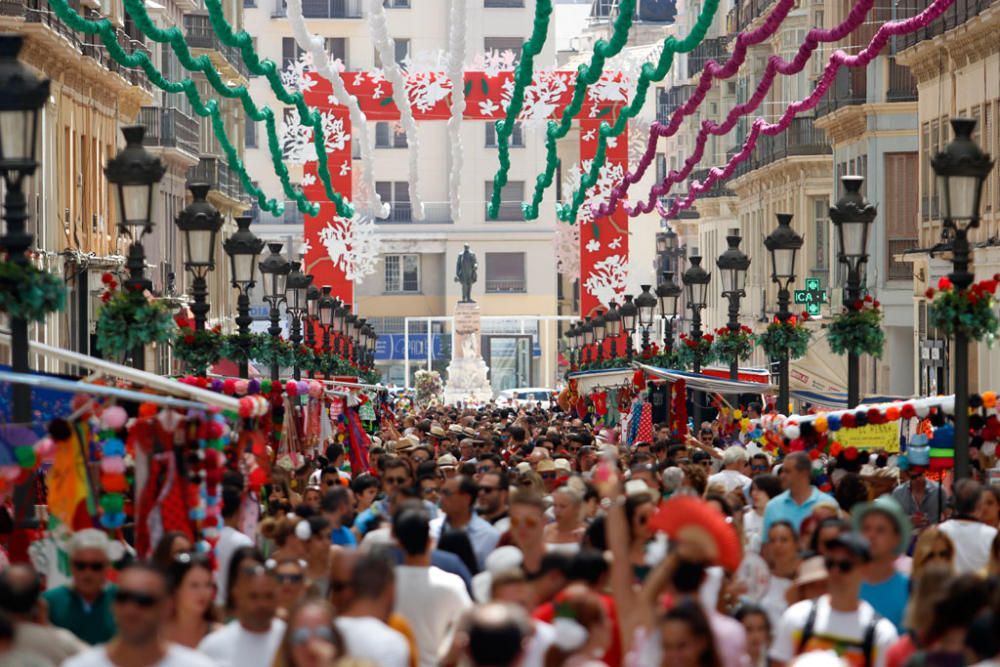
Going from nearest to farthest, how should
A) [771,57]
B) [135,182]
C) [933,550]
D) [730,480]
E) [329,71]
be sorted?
[933,550], [730,480], [135,182], [771,57], [329,71]

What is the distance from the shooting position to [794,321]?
28.3 metres

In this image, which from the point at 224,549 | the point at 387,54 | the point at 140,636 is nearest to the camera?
the point at 140,636

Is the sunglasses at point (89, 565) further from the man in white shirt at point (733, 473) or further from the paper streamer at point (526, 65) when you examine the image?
the paper streamer at point (526, 65)

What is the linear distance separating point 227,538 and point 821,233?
146 ft

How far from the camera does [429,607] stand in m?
10.7

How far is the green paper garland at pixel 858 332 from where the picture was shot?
2291cm

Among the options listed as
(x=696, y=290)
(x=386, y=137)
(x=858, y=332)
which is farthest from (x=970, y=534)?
(x=386, y=137)

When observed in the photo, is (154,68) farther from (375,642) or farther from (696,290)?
(375,642)

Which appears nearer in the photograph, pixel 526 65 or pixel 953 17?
pixel 526 65

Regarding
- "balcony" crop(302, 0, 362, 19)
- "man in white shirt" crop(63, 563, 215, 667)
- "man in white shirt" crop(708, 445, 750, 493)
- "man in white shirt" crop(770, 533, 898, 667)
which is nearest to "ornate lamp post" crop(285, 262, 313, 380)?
"man in white shirt" crop(708, 445, 750, 493)

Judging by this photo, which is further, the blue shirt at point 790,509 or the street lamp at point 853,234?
the street lamp at point 853,234

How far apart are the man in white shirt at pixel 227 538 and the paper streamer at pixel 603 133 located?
33.9ft

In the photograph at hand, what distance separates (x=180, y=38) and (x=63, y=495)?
605 inches

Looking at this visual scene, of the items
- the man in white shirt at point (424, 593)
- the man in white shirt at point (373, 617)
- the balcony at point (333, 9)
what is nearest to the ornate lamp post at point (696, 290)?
the man in white shirt at point (424, 593)
